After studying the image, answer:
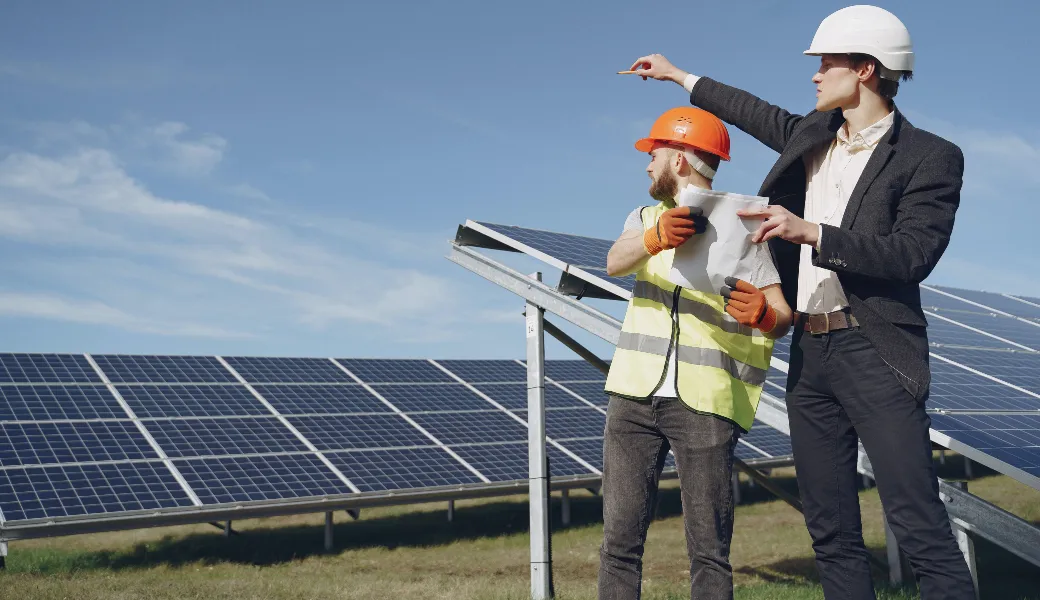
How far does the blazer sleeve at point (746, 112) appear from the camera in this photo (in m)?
3.71

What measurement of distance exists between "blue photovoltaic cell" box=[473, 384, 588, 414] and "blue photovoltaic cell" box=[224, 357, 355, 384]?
216cm

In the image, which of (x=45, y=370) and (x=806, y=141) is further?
(x=45, y=370)

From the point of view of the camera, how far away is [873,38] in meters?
3.14

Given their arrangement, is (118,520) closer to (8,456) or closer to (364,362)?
(8,456)

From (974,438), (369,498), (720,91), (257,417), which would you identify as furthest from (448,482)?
(720,91)

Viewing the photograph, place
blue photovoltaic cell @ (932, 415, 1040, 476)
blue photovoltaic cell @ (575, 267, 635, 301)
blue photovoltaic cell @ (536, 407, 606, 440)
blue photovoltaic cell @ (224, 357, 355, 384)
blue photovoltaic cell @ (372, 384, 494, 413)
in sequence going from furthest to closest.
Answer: blue photovoltaic cell @ (224, 357, 355, 384) < blue photovoltaic cell @ (372, 384, 494, 413) < blue photovoltaic cell @ (536, 407, 606, 440) < blue photovoltaic cell @ (575, 267, 635, 301) < blue photovoltaic cell @ (932, 415, 1040, 476)

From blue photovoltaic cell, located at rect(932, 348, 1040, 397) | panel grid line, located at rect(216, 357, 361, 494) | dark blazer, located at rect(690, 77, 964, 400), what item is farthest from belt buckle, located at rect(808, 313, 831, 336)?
panel grid line, located at rect(216, 357, 361, 494)

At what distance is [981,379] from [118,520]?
7550mm

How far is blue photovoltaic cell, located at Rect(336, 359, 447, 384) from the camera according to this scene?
15.0 metres

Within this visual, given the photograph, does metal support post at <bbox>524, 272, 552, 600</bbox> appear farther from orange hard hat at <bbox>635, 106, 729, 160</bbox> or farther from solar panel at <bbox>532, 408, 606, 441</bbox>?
solar panel at <bbox>532, 408, 606, 441</bbox>

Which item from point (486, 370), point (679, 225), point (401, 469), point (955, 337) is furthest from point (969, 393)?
point (486, 370)

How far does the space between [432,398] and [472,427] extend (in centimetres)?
121

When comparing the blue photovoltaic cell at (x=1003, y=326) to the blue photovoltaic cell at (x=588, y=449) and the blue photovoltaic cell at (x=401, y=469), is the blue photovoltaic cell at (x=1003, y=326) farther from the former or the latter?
the blue photovoltaic cell at (x=401, y=469)

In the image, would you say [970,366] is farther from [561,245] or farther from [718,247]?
[718,247]
